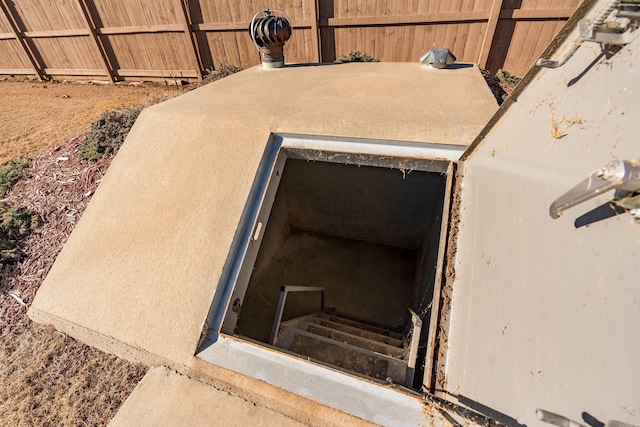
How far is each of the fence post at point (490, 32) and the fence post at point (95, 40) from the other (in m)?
11.0

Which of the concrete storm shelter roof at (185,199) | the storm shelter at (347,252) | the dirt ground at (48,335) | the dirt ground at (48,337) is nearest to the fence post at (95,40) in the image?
the dirt ground at (48,335)

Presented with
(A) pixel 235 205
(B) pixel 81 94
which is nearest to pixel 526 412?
(A) pixel 235 205

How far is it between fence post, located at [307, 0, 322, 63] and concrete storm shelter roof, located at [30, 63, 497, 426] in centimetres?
459

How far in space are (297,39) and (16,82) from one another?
11690mm

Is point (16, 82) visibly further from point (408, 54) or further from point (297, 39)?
point (408, 54)

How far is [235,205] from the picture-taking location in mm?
2867

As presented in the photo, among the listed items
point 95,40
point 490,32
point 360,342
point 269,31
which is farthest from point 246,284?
point 95,40

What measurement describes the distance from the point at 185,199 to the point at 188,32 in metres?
7.84

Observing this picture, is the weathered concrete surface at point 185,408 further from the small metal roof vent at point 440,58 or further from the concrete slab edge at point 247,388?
the small metal roof vent at point 440,58

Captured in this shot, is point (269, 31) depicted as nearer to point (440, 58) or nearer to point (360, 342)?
point (440, 58)

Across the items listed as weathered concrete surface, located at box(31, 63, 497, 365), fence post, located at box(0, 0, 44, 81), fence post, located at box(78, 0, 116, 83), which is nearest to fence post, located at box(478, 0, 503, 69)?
weathered concrete surface, located at box(31, 63, 497, 365)

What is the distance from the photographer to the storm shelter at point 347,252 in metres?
4.41

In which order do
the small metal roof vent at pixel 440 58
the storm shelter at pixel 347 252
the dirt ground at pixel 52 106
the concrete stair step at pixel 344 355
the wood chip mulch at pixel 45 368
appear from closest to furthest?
1. the wood chip mulch at pixel 45 368
2. the concrete stair step at pixel 344 355
3. the storm shelter at pixel 347 252
4. the small metal roof vent at pixel 440 58
5. the dirt ground at pixel 52 106

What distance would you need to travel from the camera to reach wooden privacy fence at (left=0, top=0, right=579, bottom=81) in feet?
22.5
